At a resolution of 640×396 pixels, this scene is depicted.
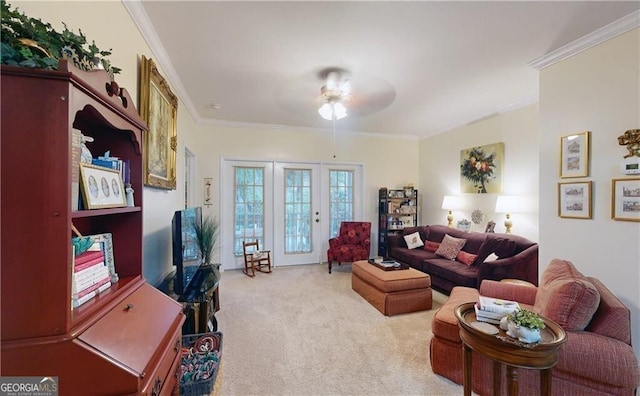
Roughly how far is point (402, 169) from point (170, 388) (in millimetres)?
5357

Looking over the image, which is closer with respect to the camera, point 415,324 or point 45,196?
point 45,196

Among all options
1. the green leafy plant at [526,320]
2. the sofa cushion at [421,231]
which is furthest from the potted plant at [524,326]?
the sofa cushion at [421,231]

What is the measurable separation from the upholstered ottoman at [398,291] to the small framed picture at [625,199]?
5.63 feet

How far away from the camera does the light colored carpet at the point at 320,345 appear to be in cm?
191

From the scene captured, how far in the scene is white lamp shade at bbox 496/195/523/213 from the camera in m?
3.65

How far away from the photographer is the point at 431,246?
4.54m

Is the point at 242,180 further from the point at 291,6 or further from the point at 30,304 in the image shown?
the point at 30,304

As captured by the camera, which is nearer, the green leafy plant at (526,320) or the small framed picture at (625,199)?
the green leafy plant at (526,320)

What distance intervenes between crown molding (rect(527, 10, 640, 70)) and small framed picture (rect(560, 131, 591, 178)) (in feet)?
2.30

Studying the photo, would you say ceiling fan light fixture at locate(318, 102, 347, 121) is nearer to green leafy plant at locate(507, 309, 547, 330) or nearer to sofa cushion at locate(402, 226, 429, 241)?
green leafy plant at locate(507, 309, 547, 330)

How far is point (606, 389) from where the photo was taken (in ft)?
4.81

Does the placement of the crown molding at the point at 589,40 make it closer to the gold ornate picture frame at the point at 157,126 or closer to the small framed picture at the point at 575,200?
the small framed picture at the point at 575,200

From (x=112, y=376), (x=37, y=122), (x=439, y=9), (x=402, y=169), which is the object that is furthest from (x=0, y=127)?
(x=402, y=169)

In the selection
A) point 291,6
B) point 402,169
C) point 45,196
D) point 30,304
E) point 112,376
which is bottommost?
point 112,376
